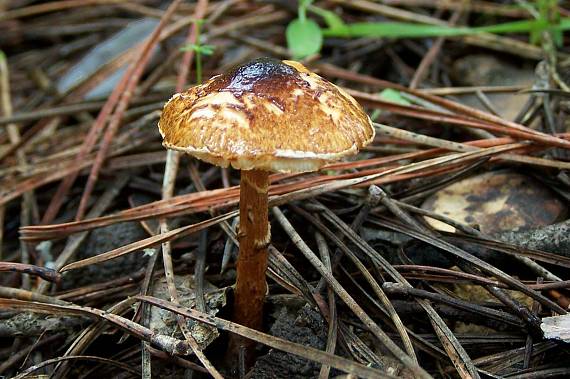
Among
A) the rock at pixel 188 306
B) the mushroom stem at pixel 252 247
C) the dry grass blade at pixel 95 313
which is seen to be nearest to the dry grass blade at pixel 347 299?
the mushroom stem at pixel 252 247

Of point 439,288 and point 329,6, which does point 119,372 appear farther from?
point 329,6

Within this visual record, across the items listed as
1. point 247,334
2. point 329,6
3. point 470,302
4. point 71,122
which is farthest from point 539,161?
point 71,122

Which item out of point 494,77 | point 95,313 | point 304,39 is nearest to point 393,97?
point 304,39

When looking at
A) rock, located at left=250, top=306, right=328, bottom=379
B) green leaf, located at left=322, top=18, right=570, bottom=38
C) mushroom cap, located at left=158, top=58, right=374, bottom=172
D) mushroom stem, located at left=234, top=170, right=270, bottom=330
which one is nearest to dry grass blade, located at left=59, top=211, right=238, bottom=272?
mushroom stem, located at left=234, top=170, right=270, bottom=330

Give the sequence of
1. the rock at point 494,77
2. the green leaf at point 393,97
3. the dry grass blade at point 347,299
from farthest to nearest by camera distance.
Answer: the rock at point 494,77 < the green leaf at point 393,97 < the dry grass blade at point 347,299

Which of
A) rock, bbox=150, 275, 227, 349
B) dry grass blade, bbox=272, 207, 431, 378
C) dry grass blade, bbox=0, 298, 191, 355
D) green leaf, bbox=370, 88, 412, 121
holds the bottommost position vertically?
rock, bbox=150, 275, 227, 349

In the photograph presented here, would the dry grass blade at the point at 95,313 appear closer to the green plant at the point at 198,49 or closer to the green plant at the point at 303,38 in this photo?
the green plant at the point at 198,49

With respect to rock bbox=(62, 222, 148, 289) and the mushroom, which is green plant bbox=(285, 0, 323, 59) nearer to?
the mushroom

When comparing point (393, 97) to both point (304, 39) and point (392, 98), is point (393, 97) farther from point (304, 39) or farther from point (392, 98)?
point (304, 39)
